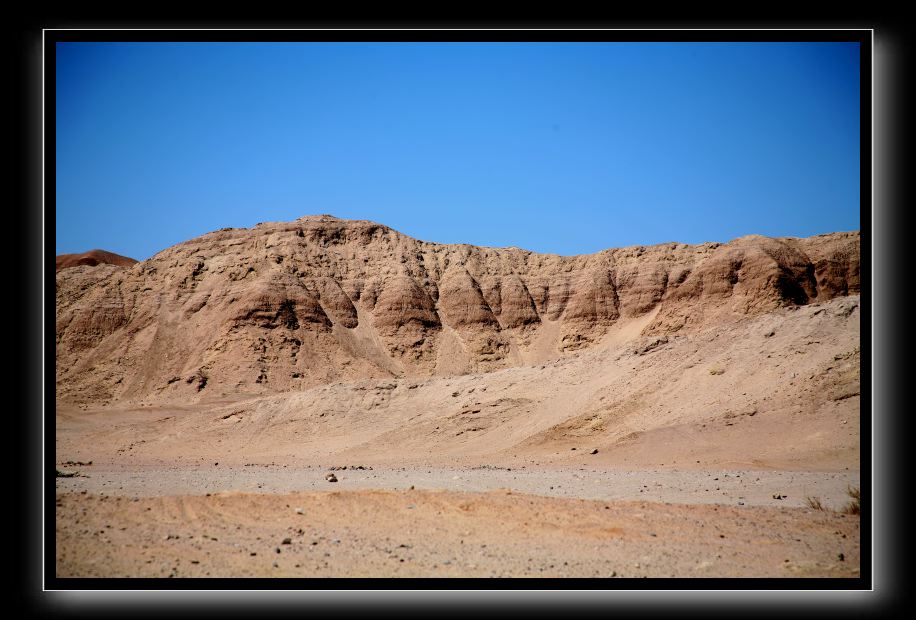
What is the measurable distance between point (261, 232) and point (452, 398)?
40389mm

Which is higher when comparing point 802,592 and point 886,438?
point 886,438

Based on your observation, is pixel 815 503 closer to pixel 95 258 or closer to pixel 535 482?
pixel 535 482

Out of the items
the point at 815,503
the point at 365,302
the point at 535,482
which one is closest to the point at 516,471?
the point at 535,482

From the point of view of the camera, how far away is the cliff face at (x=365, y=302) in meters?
52.0

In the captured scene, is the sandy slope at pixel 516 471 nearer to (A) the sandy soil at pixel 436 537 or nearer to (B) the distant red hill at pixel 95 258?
(A) the sandy soil at pixel 436 537

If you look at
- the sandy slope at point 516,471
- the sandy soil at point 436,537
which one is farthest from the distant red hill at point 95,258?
the sandy soil at point 436,537

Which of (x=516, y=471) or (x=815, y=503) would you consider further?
(x=516, y=471)

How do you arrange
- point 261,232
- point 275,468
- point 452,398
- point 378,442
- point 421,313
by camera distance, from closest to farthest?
1. point 275,468
2. point 378,442
3. point 452,398
4. point 421,313
5. point 261,232

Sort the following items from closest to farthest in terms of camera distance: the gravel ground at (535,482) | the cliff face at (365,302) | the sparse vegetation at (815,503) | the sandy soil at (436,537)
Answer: the sandy soil at (436,537) → the sparse vegetation at (815,503) → the gravel ground at (535,482) → the cliff face at (365,302)

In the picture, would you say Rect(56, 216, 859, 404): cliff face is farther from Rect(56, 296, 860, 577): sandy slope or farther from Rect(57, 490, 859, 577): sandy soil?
Rect(57, 490, 859, 577): sandy soil

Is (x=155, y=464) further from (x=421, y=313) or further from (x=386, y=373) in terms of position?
(x=421, y=313)

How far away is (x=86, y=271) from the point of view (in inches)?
2514

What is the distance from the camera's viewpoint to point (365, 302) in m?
63.8
